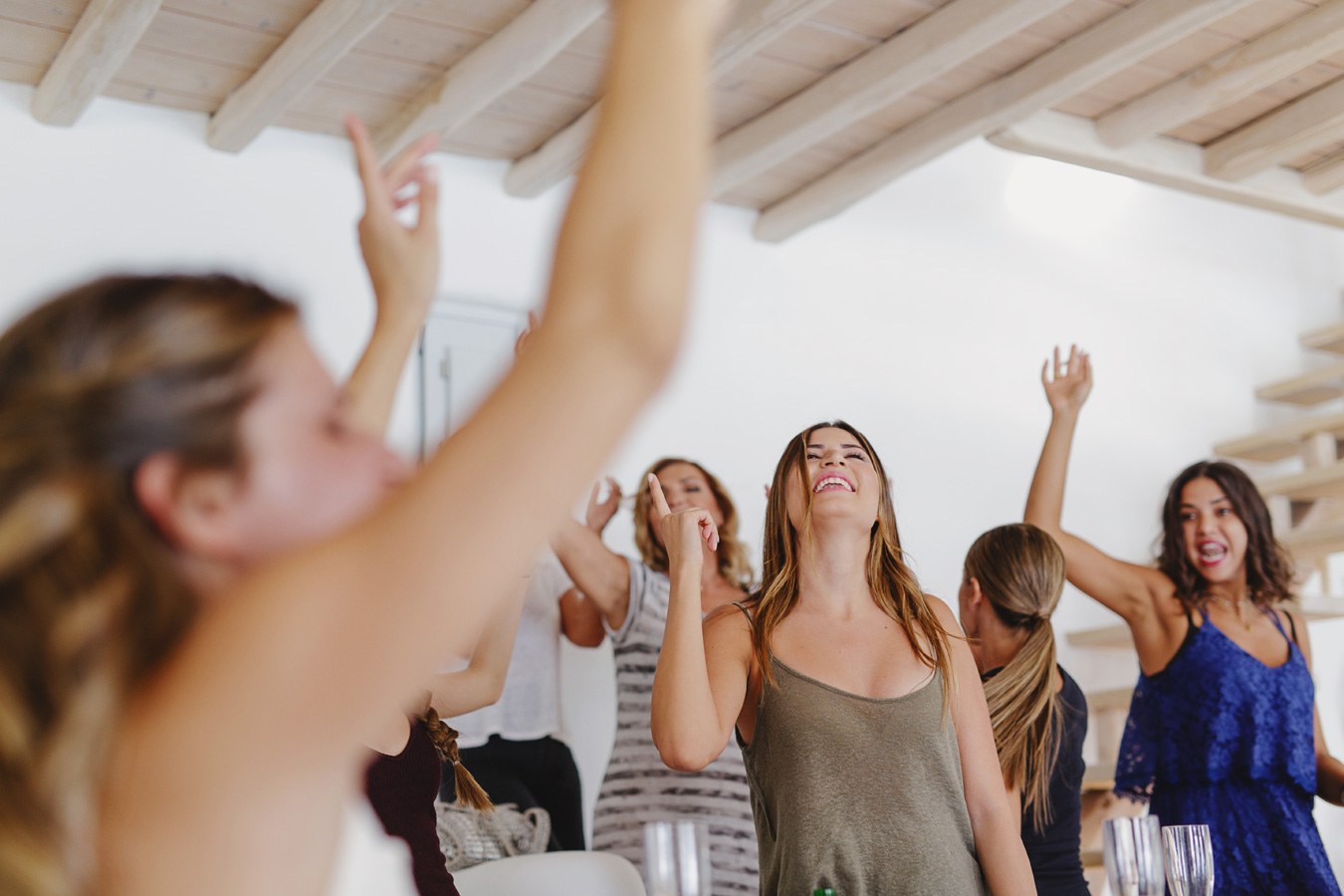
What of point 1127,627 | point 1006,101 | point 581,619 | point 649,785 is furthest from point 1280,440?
point 649,785

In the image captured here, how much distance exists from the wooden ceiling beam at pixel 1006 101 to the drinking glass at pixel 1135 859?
7.65 ft

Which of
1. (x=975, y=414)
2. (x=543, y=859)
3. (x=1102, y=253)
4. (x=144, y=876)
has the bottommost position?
(x=543, y=859)

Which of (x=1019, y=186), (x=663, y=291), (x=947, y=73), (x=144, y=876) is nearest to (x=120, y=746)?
(x=144, y=876)

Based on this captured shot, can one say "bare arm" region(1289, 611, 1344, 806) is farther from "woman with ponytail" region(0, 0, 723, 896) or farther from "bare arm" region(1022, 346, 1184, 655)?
"woman with ponytail" region(0, 0, 723, 896)

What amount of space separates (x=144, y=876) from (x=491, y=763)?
10.4 ft

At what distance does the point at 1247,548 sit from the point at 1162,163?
66.4 inches

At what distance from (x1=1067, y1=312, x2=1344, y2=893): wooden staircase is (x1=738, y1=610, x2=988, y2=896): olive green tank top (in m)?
2.56

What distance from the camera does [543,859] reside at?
2.28 meters

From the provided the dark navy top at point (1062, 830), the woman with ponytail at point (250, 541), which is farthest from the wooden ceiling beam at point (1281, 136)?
the woman with ponytail at point (250, 541)

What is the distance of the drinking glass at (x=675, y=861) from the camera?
1631 mm

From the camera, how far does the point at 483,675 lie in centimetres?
286

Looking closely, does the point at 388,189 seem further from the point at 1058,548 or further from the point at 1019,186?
the point at 1019,186

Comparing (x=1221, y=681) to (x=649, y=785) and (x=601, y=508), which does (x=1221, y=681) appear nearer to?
(x=649, y=785)

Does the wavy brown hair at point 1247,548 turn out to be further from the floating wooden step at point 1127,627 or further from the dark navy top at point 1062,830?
the floating wooden step at point 1127,627
